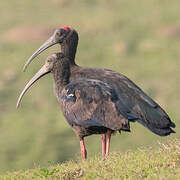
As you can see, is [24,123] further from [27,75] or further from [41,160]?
[27,75]

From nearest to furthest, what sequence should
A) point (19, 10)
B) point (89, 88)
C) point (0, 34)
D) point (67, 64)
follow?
point (89, 88) → point (67, 64) → point (0, 34) → point (19, 10)

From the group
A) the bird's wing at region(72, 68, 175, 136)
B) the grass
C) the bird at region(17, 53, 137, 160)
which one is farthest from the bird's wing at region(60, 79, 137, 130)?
the grass

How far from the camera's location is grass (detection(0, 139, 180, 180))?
29.1 ft

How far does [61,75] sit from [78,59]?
24.8 m

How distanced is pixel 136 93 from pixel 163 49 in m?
26.0

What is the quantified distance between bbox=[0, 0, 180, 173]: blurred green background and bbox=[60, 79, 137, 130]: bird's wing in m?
10.1

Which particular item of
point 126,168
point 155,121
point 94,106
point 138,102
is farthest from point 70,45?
point 126,168

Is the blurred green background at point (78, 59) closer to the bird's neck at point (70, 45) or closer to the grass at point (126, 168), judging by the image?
the bird's neck at point (70, 45)

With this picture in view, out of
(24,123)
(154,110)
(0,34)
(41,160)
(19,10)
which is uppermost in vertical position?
(19,10)

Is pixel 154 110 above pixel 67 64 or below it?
below

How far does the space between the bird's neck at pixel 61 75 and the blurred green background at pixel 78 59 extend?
31.3 ft

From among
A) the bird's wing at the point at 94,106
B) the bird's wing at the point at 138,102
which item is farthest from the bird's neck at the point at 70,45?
the bird's wing at the point at 94,106

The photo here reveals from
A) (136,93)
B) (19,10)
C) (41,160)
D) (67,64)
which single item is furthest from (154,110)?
(19,10)

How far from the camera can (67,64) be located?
38.1ft
